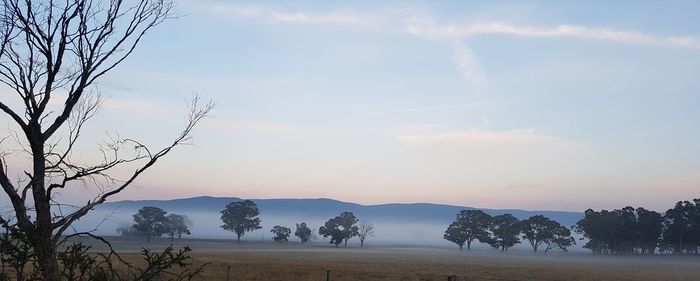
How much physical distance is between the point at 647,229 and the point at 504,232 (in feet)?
87.3

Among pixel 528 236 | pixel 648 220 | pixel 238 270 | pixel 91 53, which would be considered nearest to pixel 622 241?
pixel 648 220

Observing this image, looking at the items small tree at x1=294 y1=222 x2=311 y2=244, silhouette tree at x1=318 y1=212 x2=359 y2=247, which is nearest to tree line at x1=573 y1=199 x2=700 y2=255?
silhouette tree at x1=318 y1=212 x2=359 y2=247

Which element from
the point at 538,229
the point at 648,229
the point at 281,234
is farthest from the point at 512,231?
the point at 281,234

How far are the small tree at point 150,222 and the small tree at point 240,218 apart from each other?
1328cm

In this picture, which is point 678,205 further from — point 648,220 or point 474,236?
point 474,236

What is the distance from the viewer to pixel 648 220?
420 feet

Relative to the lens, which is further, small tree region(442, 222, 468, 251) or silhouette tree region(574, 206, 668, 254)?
small tree region(442, 222, 468, 251)

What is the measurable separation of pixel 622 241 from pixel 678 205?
40.4 feet

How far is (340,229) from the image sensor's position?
153 meters

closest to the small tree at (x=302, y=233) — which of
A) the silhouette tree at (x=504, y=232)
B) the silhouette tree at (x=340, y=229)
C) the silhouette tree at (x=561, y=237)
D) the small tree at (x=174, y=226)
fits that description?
the silhouette tree at (x=340, y=229)

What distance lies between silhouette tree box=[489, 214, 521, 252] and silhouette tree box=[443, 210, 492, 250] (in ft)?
4.48

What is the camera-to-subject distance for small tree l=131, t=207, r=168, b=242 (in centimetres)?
14638

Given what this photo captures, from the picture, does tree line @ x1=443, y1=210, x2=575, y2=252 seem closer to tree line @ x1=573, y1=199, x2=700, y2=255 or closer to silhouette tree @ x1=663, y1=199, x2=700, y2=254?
tree line @ x1=573, y1=199, x2=700, y2=255

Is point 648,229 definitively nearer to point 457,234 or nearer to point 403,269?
point 457,234
